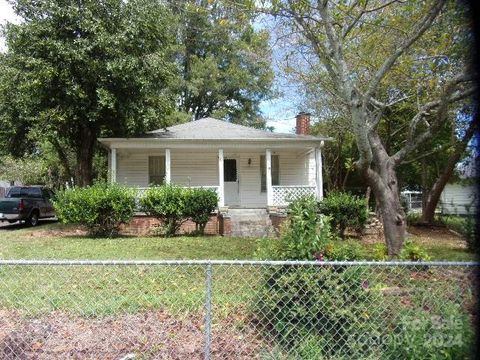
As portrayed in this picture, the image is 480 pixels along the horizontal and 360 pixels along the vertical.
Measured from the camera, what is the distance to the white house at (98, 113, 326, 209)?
18844 millimetres

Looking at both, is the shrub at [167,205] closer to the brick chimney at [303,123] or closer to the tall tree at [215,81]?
the brick chimney at [303,123]

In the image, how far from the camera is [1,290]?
253 inches

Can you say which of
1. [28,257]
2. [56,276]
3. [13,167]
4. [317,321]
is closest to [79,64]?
[28,257]

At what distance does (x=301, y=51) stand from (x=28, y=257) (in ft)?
25.8

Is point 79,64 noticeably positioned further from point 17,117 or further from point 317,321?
point 317,321

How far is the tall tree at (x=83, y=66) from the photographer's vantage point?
53.1ft

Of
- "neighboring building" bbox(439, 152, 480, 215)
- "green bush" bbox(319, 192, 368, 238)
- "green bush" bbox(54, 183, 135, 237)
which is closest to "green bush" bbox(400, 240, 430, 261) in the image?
"neighboring building" bbox(439, 152, 480, 215)

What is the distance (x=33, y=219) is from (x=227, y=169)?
877cm

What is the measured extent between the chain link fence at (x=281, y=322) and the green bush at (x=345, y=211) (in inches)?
375

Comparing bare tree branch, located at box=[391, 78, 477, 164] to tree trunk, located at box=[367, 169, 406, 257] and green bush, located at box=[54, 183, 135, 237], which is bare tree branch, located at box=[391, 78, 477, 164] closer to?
tree trunk, located at box=[367, 169, 406, 257]

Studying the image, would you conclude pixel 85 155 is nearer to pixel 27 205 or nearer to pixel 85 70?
pixel 27 205

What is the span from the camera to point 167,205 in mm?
14125

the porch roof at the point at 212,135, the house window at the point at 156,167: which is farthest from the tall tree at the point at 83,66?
the house window at the point at 156,167

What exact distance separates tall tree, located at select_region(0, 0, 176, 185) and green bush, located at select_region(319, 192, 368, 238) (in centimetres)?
786
